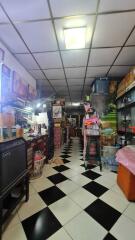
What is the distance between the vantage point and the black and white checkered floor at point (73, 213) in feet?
4.24

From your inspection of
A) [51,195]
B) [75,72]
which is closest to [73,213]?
[51,195]

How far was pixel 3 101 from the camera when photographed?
2248 millimetres

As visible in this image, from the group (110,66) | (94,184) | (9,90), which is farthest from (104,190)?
(110,66)

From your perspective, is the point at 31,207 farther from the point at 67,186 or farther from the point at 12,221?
the point at 67,186

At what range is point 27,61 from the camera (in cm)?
297

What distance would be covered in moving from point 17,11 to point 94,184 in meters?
2.84

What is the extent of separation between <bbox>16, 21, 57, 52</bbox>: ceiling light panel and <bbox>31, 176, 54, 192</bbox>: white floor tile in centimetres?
247

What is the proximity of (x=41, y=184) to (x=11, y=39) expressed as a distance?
253cm

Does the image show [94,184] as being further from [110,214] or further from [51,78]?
[51,78]

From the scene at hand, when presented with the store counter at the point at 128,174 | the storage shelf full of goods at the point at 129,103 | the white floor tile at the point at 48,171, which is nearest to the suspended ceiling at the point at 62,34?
the storage shelf full of goods at the point at 129,103

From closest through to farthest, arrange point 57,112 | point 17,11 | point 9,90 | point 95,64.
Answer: point 17,11, point 9,90, point 95,64, point 57,112

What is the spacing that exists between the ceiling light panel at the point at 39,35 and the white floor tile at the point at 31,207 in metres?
2.49

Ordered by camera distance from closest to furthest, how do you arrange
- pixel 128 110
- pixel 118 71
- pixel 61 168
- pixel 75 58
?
pixel 75 58 < pixel 61 168 < pixel 128 110 < pixel 118 71

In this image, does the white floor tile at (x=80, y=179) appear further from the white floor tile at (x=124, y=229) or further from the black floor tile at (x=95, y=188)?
the white floor tile at (x=124, y=229)
